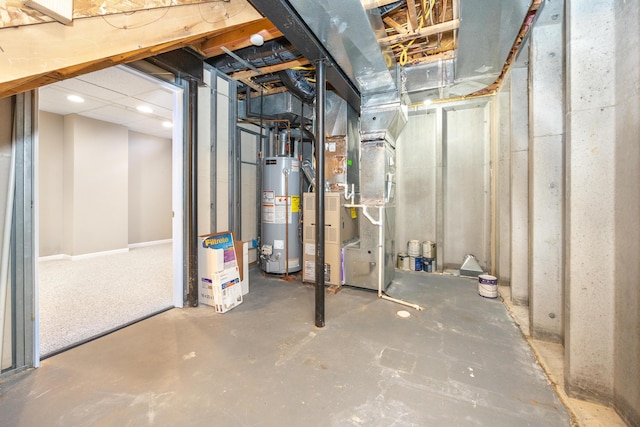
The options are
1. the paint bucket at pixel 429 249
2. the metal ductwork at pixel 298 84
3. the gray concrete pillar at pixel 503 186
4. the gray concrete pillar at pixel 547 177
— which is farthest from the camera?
the paint bucket at pixel 429 249

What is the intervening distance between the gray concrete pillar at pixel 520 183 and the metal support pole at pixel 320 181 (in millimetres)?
2178

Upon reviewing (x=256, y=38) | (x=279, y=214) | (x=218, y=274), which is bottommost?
(x=218, y=274)

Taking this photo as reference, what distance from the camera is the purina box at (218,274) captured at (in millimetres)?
2611

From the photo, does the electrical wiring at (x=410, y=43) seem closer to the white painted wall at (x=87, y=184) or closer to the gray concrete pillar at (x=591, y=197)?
the gray concrete pillar at (x=591, y=197)

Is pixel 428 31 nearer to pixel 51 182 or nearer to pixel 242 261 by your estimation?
pixel 242 261

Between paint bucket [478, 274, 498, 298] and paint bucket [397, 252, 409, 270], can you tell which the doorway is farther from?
paint bucket [478, 274, 498, 298]

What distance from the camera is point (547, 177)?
212 cm

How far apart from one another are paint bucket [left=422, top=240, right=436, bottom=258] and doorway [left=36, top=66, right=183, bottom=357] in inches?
138

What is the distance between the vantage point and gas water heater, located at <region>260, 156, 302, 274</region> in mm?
3844

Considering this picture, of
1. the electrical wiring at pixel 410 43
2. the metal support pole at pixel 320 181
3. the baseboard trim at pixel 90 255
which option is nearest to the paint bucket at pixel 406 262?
the metal support pole at pixel 320 181

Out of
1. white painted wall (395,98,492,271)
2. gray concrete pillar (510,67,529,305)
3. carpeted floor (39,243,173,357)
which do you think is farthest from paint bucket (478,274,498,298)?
carpeted floor (39,243,173,357)

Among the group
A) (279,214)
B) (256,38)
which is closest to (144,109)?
(279,214)

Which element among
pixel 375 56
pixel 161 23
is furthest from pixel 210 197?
pixel 375 56

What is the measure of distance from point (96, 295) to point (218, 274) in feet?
5.51
